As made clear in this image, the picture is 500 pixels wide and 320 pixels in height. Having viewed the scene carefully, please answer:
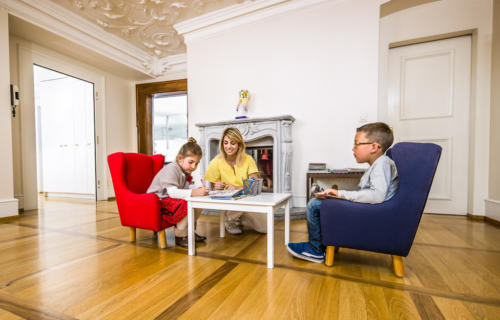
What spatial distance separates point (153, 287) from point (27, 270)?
0.88 m

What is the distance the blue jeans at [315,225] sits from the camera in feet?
4.82

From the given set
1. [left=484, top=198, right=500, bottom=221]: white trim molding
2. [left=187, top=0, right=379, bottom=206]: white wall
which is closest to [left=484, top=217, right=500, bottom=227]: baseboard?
[left=484, top=198, right=500, bottom=221]: white trim molding

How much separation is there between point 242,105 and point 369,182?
237 centimetres

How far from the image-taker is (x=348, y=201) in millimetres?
1343

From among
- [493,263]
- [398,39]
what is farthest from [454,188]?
[398,39]

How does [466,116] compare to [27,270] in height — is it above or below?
above

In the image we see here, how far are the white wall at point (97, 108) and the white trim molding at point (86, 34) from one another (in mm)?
598

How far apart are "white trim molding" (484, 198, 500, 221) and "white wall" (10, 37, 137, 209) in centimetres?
570

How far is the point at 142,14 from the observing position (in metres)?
3.44

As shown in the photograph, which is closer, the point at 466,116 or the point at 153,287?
the point at 153,287

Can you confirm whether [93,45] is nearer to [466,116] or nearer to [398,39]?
[398,39]

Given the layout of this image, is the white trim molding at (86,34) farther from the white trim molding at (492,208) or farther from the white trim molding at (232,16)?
the white trim molding at (492,208)

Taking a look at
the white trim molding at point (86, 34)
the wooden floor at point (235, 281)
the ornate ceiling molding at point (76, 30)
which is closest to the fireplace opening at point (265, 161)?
the wooden floor at point (235, 281)

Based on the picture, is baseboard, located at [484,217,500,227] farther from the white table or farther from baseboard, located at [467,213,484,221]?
the white table
